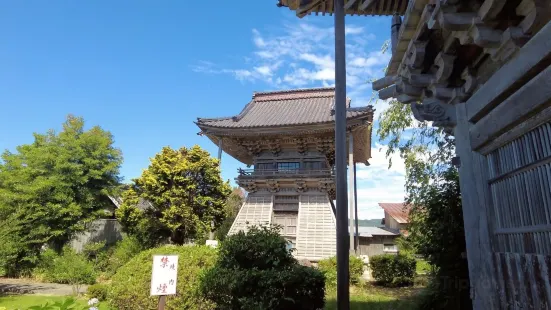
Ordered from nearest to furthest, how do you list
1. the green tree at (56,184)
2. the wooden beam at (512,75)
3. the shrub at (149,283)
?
the wooden beam at (512,75) → the shrub at (149,283) → the green tree at (56,184)

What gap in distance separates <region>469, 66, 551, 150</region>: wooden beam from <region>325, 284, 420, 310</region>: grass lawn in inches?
236

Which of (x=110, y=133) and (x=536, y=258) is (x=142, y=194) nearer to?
(x=110, y=133)

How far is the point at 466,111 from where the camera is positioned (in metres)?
3.29

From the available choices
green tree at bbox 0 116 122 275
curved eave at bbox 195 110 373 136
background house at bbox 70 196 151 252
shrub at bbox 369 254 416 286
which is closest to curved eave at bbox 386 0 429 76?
shrub at bbox 369 254 416 286

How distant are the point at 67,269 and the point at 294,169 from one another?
36.2ft

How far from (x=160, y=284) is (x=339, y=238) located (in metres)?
3.03

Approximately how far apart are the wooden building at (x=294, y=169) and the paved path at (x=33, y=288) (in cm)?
777

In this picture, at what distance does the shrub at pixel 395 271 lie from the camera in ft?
43.6

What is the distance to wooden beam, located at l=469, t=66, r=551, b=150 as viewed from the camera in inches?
84.4

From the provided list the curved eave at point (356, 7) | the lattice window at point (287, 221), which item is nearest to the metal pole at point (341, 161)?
the curved eave at point (356, 7)

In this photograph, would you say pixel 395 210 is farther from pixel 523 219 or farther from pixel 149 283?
pixel 523 219

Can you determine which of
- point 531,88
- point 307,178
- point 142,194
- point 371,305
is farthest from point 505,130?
point 142,194

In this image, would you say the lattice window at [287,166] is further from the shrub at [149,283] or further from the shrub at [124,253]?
the shrub at [149,283]

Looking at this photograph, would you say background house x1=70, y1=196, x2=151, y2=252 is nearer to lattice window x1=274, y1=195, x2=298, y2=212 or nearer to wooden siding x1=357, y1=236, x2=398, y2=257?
lattice window x1=274, y1=195, x2=298, y2=212
